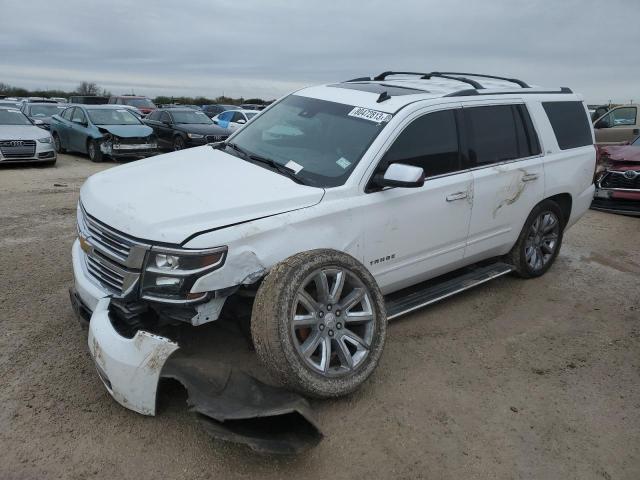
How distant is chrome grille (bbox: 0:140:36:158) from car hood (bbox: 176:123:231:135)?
4287 mm

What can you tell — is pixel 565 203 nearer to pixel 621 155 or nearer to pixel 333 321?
pixel 333 321

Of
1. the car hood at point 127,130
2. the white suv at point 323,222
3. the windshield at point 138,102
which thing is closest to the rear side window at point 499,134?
the white suv at point 323,222

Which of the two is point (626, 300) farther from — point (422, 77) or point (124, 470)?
point (124, 470)

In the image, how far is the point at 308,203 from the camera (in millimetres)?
3434

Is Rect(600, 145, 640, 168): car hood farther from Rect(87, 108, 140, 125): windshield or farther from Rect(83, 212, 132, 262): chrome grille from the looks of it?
Rect(87, 108, 140, 125): windshield

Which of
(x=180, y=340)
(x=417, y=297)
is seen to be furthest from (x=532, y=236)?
(x=180, y=340)

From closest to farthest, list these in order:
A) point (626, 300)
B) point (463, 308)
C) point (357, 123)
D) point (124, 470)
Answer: point (124, 470) → point (357, 123) → point (463, 308) → point (626, 300)

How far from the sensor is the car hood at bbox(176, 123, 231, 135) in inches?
611

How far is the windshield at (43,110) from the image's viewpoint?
1912 cm

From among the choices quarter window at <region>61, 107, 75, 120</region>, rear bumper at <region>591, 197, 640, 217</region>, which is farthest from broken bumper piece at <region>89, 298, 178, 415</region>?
quarter window at <region>61, 107, 75, 120</region>

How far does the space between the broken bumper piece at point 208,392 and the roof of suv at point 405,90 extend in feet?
7.55

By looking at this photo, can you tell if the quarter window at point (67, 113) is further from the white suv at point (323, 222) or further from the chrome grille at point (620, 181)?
the chrome grille at point (620, 181)

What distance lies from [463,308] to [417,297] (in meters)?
0.75

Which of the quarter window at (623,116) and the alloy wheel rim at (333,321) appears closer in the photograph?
the alloy wheel rim at (333,321)
